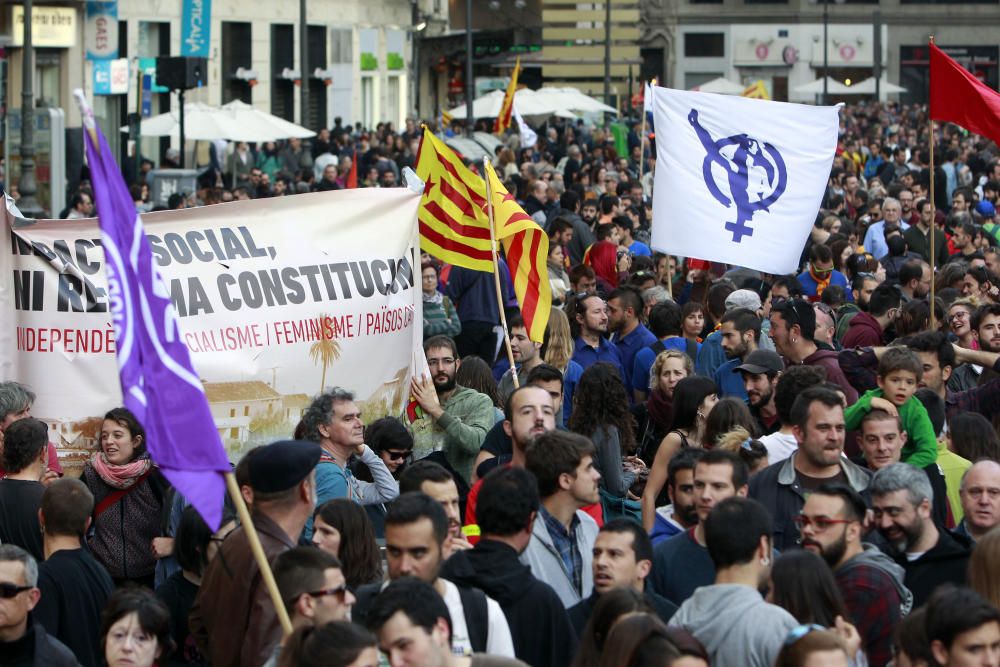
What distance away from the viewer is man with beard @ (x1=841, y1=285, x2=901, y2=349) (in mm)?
10891

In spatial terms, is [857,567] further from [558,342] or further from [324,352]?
[558,342]

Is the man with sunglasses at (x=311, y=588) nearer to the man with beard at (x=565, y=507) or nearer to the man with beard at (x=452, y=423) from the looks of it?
the man with beard at (x=565, y=507)

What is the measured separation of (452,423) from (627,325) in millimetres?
2626

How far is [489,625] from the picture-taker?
538 centimetres

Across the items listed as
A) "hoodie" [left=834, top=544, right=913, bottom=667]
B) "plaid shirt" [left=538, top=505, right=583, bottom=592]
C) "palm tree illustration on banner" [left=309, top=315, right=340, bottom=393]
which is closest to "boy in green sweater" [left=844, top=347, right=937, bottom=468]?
"plaid shirt" [left=538, top=505, right=583, bottom=592]

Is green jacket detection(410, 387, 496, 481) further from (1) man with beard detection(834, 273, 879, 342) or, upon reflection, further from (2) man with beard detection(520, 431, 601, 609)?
(1) man with beard detection(834, 273, 879, 342)

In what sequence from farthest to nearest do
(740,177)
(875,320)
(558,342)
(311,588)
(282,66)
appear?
(282,66) → (740,177) → (875,320) → (558,342) → (311,588)

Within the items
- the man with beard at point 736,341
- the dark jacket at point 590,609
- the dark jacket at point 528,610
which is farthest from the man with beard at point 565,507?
the man with beard at point 736,341

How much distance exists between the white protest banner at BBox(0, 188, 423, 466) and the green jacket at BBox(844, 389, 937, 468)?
7.22 ft

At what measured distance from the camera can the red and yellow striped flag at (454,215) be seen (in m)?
11.1

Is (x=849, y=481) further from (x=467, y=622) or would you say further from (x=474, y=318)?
(x=474, y=318)

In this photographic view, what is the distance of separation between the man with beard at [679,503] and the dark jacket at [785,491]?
326 millimetres

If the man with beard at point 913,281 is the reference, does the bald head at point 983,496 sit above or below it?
below

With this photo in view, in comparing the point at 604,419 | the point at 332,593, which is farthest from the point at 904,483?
the point at 332,593
